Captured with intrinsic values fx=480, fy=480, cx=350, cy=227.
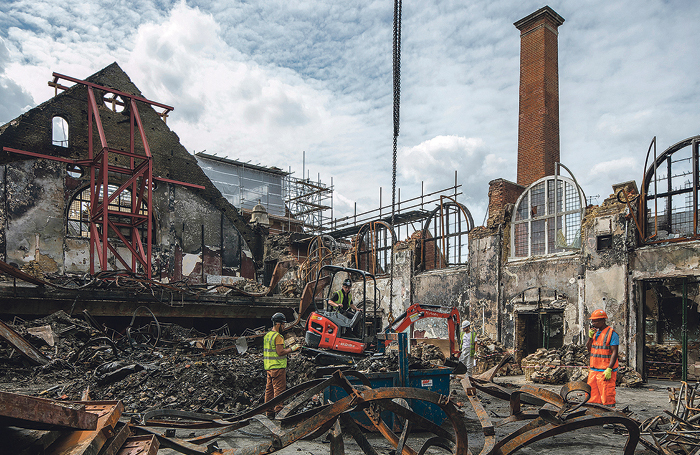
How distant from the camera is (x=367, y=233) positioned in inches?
803

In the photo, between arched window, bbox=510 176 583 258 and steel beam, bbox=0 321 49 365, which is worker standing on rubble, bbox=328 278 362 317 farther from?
arched window, bbox=510 176 583 258

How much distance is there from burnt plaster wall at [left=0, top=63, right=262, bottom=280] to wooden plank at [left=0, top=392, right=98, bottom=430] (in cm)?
1749

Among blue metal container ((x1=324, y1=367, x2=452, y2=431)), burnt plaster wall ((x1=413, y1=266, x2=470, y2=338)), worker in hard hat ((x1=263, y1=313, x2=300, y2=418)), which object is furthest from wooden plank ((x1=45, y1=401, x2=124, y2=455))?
burnt plaster wall ((x1=413, y1=266, x2=470, y2=338))

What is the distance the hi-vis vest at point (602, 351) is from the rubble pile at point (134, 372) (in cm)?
441

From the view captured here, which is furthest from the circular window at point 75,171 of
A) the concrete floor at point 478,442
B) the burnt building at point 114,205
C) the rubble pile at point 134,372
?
the concrete floor at point 478,442

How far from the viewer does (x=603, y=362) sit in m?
6.43

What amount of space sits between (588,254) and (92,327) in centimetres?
1261

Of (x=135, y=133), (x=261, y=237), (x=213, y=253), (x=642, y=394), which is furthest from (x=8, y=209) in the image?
(x=642, y=394)

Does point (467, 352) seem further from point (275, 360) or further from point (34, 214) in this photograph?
point (34, 214)

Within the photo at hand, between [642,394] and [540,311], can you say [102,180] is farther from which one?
[642,394]

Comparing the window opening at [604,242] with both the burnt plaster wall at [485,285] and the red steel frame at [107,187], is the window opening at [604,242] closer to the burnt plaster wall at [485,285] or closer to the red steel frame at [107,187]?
the burnt plaster wall at [485,285]

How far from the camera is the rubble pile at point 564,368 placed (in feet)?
36.0

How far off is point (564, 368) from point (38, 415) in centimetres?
1121

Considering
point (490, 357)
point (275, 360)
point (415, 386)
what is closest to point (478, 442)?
point (415, 386)
